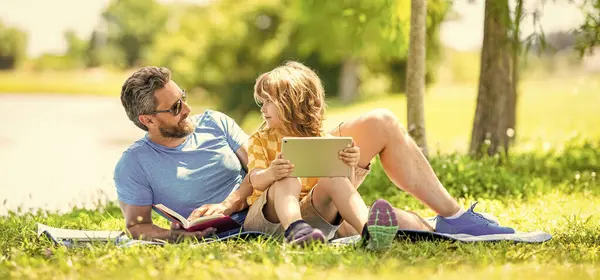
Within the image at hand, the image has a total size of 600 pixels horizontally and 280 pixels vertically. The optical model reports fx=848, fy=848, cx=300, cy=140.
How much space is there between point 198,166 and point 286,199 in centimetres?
79

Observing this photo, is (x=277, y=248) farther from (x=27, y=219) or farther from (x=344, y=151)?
(x=27, y=219)

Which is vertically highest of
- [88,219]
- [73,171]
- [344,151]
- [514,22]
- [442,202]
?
[514,22]

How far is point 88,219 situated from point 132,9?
293ft

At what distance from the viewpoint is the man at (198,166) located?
179 inches

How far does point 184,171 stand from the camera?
15.6 feet

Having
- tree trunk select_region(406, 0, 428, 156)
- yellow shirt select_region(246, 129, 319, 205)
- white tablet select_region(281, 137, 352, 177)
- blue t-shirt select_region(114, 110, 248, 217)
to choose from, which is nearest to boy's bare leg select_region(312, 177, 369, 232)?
white tablet select_region(281, 137, 352, 177)

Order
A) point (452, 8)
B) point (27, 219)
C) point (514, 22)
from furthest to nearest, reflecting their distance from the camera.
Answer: point (452, 8)
point (514, 22)
point (27, 219)

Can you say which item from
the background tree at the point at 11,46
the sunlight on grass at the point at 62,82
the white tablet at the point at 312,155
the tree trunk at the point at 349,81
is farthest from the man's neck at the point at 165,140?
the background tree at the point at 11,46

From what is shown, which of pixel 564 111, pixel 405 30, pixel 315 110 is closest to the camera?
pixel 315 110

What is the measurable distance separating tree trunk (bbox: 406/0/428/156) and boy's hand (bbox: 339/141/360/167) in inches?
130

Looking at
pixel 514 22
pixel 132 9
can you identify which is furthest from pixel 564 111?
pixel 132 9

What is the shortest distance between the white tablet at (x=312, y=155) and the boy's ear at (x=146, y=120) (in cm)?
92

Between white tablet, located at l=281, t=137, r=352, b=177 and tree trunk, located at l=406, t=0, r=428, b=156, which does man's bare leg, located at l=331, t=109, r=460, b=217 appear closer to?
white tablet, located at l=281, t=137, r=352, b=177

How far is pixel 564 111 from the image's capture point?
59.3ft
